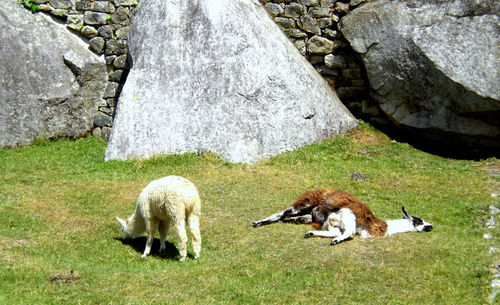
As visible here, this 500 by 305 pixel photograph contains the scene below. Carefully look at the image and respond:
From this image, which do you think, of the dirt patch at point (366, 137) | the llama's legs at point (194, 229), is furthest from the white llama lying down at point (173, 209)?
the dirt patch at point (366, 137)

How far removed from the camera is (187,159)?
44.0 feet

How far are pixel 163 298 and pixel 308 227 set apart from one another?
11.5 ft

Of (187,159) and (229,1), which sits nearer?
(187,159)

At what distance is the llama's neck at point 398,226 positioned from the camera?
9.72 m

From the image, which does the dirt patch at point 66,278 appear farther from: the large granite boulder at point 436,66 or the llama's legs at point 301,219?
the large granite boulder at point 436,66

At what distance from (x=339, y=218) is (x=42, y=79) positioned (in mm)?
9302

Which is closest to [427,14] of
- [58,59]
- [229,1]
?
[229,1]

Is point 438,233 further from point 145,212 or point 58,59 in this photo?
point 58,59

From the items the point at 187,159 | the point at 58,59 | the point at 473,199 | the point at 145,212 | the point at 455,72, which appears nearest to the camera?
the point at 145,212

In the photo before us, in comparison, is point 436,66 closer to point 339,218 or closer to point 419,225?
point 419,225

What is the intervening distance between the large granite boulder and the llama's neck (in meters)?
5.53

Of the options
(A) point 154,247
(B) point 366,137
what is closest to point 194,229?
(A) point 154,247

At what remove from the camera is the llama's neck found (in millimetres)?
9719

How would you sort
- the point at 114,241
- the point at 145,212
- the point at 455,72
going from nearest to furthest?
the point at 145,212, the point at 114,241, the point at 455,72
